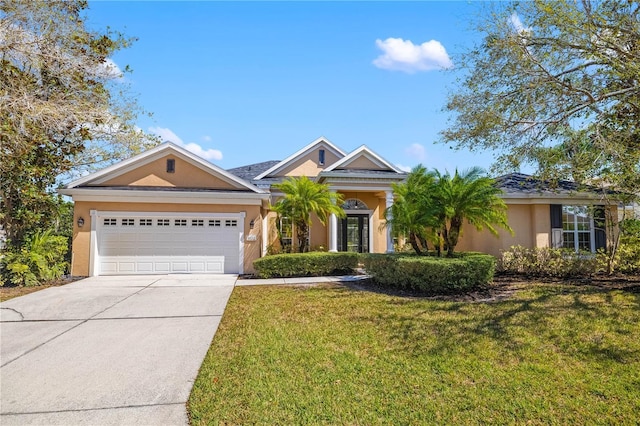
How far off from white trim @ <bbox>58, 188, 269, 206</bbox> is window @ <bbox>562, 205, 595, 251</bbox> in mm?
12047

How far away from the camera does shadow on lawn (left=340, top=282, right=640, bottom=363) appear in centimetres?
520

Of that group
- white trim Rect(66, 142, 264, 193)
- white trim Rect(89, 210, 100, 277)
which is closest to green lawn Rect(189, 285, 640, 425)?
white trim Rect(66, 142, 264, 193)

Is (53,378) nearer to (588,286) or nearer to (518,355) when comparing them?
(518,355)

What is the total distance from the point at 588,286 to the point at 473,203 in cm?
365

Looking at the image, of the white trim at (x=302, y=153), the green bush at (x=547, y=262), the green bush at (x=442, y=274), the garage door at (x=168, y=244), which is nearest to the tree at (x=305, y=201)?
the garage door at (x=168, y=244)

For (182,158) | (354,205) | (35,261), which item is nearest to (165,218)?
(182,158)

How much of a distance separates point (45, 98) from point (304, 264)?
12868 millimetres

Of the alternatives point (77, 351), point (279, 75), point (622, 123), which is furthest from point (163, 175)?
point (622, 123)

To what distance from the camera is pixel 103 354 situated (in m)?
5.22

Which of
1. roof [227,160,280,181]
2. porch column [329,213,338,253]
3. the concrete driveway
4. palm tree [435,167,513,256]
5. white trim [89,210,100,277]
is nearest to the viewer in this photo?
the concrete driveway

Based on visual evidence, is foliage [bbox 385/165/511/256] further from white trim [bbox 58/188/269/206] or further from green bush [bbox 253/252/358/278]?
white trim [bbox 58/188/269/206]

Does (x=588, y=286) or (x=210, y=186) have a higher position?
(x=210, y=186)

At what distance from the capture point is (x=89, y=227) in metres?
13.1

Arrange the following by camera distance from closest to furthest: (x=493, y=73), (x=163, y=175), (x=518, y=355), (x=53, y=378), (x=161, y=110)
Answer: (x=53, y=378), (x=518, y=355), (x=493, y=73), (x=163, y=175), (x=161, y=110)
